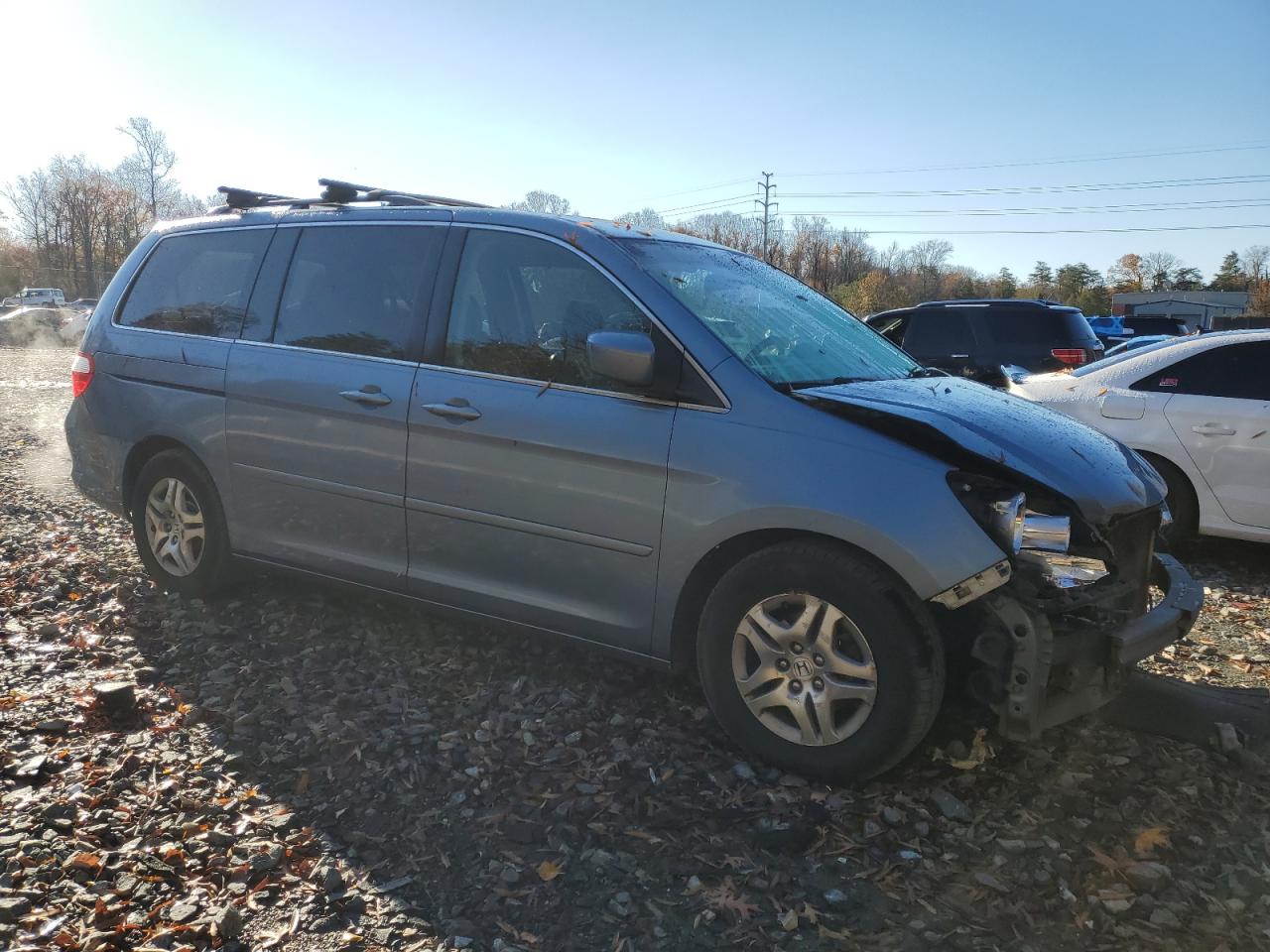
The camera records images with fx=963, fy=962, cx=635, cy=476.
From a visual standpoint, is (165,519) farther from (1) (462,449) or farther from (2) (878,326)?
(2) (878,326)

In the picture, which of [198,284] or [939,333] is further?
[939,333]

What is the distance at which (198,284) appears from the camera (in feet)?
16.4

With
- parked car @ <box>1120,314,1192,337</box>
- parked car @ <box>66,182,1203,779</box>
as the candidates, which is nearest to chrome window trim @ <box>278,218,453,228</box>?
parked car @ <box>66,182,1203,779</box>

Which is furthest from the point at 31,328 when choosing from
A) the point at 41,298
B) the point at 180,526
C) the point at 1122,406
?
the point at 1122,406

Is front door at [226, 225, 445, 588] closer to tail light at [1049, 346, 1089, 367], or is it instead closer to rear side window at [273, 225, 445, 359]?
rear side window at [273, 225, 445, 359]

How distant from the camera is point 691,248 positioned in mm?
4309

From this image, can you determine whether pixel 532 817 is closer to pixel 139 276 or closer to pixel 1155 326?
pixel 139 276

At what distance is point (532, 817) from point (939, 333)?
9.89m

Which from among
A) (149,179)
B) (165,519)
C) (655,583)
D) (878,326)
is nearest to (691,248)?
(655,583)

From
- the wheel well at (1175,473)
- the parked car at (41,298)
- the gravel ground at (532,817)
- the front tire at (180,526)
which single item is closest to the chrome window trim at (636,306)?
the gravel ground at (532,817)

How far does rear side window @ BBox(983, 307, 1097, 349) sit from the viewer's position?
1125 cm

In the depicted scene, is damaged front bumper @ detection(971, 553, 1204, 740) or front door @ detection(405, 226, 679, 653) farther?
front door @ detection(405, 226, 679, 653)

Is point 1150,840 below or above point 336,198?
below

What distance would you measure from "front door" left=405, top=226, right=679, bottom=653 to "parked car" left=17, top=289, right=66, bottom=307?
56.1 meters
